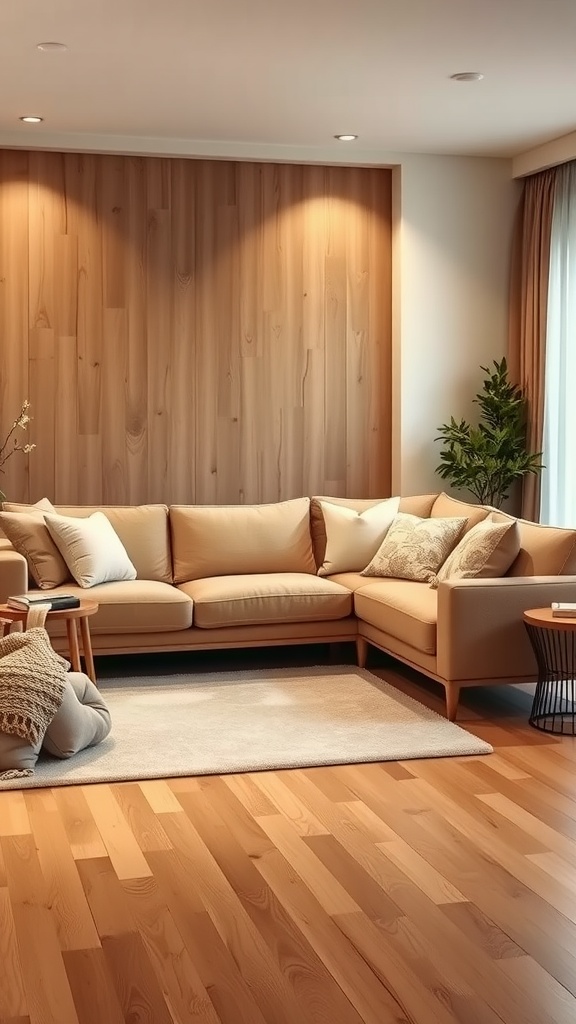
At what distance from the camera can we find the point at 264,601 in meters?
5.81

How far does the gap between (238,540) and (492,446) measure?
163cm

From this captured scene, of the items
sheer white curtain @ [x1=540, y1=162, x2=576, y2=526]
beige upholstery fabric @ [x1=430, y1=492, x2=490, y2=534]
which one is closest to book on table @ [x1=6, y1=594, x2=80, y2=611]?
beige upholstery fabric @ [x1=430, y1=492, x2=490, y2=534]

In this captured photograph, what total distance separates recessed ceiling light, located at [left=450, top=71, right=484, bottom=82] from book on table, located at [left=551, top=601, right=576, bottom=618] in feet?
7.84

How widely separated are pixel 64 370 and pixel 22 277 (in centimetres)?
55

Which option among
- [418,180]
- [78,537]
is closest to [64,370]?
[78,537]

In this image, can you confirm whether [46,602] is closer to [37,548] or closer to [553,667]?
[37,548]

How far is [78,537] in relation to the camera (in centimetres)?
571

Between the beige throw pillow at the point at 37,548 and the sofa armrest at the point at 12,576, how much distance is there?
1.05ft

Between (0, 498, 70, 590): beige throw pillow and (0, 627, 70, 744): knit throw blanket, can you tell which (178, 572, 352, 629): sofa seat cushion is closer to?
(0, 498, 70, 590): beige throw pillow

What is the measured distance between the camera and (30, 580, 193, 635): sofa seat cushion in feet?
18.2

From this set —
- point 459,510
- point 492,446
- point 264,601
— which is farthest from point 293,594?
point 492,446

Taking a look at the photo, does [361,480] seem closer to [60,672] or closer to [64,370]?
[64,370]

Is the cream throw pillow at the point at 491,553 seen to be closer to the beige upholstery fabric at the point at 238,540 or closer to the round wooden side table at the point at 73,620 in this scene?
the beige upholstery fabric at the point at 238,540

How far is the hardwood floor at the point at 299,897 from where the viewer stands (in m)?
2.54
